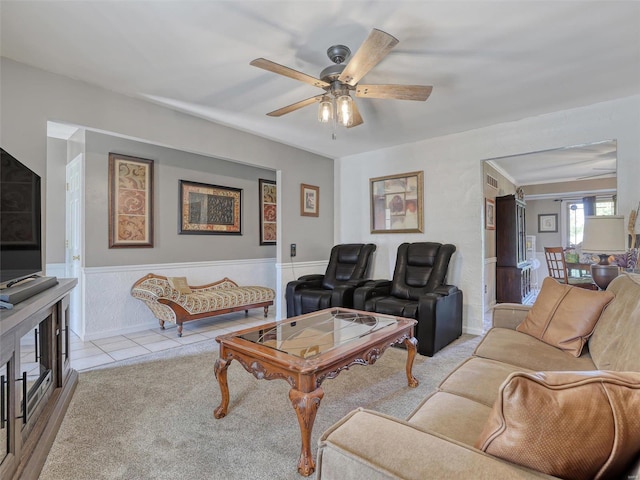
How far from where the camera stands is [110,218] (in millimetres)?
3750

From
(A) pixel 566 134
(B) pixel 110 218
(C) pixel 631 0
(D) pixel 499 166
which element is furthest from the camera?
(D) pixel 499 166

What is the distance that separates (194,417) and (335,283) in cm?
250

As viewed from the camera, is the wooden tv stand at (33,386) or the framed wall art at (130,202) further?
the framed wall art at (130,202)

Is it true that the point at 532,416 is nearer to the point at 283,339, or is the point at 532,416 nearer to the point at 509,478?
the point at 509,478

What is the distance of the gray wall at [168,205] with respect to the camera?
3.63 meters

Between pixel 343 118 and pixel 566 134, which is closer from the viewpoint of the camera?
pixel 343 118

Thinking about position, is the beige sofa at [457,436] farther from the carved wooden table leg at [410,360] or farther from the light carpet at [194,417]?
the carved wooden table leg at [410,360]

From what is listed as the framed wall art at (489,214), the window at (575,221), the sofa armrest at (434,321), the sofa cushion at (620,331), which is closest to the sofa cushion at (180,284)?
the sofa armrest at (434,321)

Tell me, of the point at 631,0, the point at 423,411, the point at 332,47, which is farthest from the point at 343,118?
the point at 423,411

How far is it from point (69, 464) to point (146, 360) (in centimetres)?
143

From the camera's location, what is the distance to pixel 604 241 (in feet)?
8.27

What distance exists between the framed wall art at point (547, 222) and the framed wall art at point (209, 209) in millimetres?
6601

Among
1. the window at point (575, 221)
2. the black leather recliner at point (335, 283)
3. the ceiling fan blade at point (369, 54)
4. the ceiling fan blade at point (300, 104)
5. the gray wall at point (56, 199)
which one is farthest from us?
the window at point (575, 221)

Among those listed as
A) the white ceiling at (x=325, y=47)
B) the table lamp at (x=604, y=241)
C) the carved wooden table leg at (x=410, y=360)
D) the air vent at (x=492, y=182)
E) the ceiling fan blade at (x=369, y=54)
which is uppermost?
the white ceiling at (x=325, y=47)
